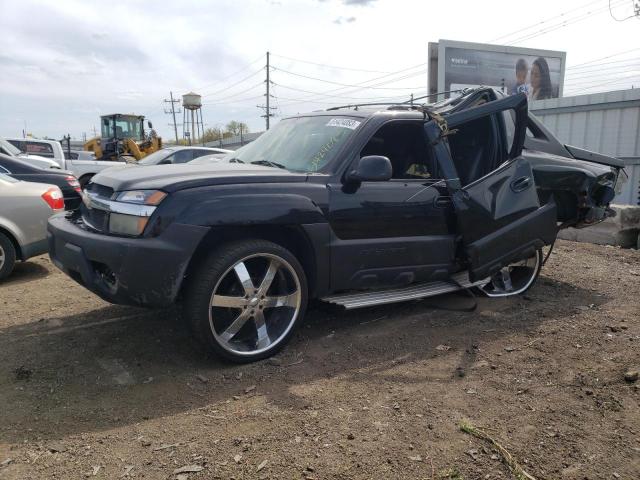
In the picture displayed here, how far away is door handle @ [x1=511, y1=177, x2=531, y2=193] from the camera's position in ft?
15.1

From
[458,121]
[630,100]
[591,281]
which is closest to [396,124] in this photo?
[458,121]

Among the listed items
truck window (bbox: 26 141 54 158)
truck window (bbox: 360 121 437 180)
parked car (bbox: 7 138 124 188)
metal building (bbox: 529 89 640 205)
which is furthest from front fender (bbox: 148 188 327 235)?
truck window (bbox: 26 141 54 158)

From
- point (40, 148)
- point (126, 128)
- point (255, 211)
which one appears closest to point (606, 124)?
point (255, 211)

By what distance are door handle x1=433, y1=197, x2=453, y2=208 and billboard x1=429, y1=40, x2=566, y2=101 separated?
64.0 feet

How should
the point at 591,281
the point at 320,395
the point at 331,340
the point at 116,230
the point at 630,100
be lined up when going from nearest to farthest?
1. the point at 320,395
2. the point at 116,230
3. the point at 331,340
4. the point at 591,281
5. the point at 630,100

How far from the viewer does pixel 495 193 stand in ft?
14.7

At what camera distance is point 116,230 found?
11.2 ft

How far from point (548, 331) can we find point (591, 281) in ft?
6.57

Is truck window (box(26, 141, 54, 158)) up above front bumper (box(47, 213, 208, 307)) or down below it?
above

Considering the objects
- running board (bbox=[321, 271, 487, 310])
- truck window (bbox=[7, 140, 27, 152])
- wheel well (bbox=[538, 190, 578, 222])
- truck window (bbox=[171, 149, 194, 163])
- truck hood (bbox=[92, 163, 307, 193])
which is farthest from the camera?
truck window (bbox=[7, 140, 27, 152])

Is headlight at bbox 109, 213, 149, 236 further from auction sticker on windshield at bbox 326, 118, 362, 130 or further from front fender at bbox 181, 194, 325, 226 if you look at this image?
auction sticker on windshield at bbox 326, 118, 362, 130

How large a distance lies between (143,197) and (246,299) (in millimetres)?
954

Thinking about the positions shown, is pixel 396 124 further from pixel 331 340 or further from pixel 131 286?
pixel 131 286

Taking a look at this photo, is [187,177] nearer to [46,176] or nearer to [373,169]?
[373,169]
